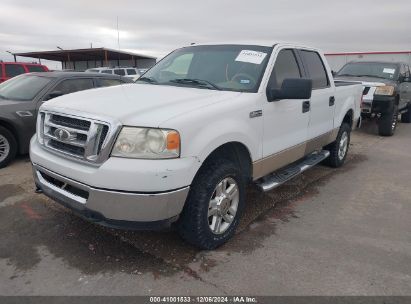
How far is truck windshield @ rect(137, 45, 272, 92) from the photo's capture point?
Answer: 148 inches

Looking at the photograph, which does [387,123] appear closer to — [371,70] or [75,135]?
[371,70]

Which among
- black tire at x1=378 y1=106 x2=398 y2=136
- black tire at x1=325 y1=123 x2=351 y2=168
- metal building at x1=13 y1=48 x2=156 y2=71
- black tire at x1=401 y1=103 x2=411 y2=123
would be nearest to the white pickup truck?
black tire at x1=325 y1=123 x2=351 y2=168

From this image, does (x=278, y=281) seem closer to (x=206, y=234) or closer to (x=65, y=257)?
(x=206, y=234)

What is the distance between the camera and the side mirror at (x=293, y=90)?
352 cm

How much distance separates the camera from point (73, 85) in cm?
Answer: 656

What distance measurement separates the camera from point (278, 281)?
290cm

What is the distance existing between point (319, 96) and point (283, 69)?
3.03 ft

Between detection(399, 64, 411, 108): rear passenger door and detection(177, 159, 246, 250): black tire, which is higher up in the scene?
detection(399, 64, 411, 108): rear passenger door

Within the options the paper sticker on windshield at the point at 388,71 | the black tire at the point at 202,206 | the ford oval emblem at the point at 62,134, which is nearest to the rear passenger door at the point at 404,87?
the paper sticker on windshield at the point at 388,71

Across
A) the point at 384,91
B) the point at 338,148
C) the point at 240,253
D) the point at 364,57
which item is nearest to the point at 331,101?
the point at 338,148

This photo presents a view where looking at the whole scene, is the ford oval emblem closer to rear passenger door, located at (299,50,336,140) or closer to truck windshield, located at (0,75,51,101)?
rear passenger door, located at (299,50,336,140)

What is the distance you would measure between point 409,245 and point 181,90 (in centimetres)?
264

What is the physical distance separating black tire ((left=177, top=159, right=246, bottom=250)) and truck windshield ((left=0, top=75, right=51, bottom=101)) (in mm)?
4259

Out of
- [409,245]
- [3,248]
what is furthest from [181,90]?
[409,245]
